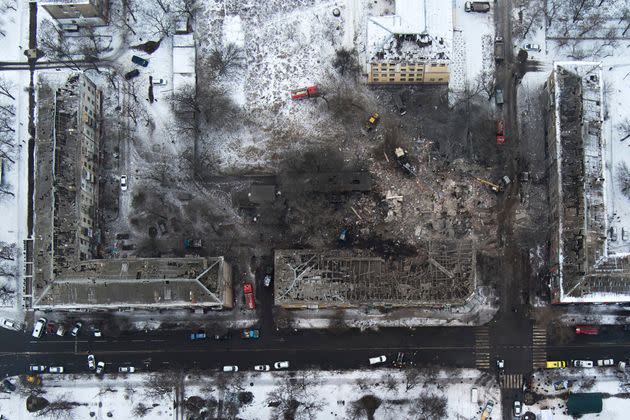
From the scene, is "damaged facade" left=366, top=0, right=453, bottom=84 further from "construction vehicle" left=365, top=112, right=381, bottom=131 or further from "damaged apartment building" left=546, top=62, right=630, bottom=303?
"damaged apartment building" left=546, top=62, right=630, bottom=303

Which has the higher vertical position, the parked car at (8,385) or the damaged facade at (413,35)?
the damaged facade at (413,35)

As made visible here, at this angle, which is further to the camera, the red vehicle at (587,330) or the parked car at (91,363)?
the parked car at (91,363)

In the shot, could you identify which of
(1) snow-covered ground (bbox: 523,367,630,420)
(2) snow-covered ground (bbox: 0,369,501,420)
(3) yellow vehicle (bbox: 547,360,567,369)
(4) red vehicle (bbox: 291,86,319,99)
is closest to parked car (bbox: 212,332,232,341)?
(2) snow-covered ground (bbox: 0,369,501,420)

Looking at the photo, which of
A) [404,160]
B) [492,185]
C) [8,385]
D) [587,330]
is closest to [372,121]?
[404,160]

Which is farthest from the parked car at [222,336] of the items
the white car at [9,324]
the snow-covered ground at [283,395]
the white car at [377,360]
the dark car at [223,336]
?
the white car at [9,324]

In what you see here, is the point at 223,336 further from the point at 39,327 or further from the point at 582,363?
the point at 582,363

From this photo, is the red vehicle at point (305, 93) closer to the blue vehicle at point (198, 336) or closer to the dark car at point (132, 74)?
the dark car at point (132, 74)
